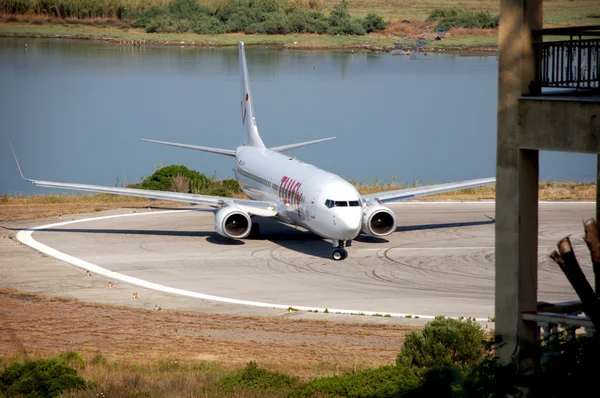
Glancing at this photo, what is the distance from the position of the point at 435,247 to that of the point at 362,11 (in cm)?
12131

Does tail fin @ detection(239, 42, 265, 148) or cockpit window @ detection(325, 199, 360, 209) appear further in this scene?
tail fin @ detection(239, 42, 265, 148)

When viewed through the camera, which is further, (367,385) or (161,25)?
(161,25)

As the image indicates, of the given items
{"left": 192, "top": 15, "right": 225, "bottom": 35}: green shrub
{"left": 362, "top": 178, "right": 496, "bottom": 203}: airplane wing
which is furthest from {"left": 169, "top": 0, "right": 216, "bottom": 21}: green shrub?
{"left": 362, "top": 178, "right": 496, "bottom": 203}: airplane wing

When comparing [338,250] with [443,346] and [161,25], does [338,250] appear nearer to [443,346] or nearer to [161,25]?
[443,346]

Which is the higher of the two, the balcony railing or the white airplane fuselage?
the balcony railing

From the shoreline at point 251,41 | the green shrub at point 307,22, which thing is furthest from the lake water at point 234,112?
the green shrub at point 307,22

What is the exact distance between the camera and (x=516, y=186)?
13.8 meters

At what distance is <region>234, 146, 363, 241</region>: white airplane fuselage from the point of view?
31.2m

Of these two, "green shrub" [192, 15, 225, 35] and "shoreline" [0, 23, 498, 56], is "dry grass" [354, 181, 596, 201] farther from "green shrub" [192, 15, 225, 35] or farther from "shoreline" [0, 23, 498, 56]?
"green shrub" [192, 15, 225, 35]

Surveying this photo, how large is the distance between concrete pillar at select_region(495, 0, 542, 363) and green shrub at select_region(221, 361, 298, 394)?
15.7 feet

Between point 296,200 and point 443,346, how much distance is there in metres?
14.9

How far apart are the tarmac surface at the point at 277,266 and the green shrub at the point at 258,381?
7135mm

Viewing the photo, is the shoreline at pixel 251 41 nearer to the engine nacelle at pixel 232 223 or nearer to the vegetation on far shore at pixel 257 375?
the engine nacelle at pixel 232 223

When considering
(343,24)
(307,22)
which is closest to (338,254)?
(343,24)
